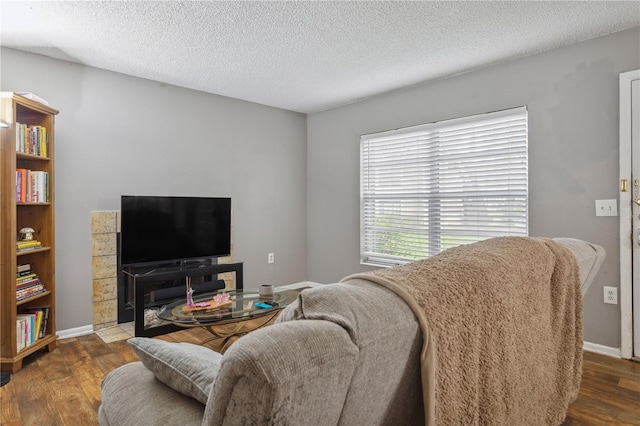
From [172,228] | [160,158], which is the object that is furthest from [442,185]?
[160,158]

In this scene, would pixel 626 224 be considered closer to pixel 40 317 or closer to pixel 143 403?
pixel 143 403

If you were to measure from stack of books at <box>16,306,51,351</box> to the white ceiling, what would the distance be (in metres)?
2.00

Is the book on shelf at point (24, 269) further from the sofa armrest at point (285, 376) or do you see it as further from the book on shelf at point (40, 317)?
the sofa armrest at point (285, 376)

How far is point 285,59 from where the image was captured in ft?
10.3

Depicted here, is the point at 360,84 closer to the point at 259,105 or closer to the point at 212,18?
the point at 259,105

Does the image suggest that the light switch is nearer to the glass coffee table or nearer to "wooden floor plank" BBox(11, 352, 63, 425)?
the glass coffee table

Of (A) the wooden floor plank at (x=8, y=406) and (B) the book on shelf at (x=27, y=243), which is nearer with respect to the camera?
(A) the wooden floor plank at (x=8, y=406)

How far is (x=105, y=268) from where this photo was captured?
3.31m

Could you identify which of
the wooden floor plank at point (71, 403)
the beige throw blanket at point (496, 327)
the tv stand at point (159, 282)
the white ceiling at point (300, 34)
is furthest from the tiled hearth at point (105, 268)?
the beige throw blanket at point (496, 327)

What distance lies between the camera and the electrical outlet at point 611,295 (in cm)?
268

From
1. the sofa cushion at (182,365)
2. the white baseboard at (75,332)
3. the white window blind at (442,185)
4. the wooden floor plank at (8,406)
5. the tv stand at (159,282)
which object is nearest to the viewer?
the sofa cushion at (182,365)

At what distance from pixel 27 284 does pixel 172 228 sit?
113 cm

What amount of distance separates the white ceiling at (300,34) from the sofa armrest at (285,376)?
2.27 m

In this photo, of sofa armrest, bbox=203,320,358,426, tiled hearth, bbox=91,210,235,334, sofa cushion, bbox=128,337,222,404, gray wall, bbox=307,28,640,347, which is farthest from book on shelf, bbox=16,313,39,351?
gray wall, bbox=307,28,640,347
